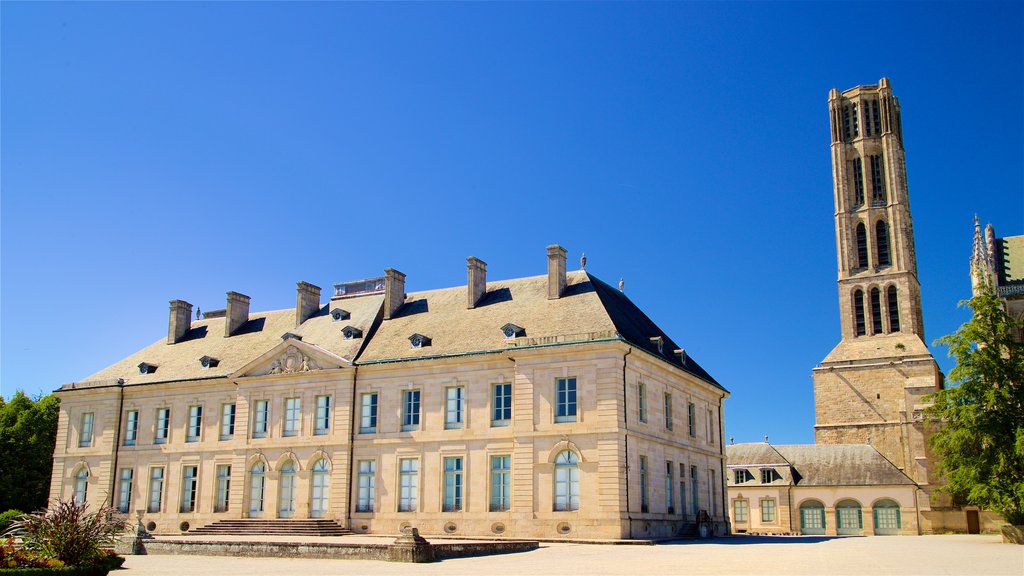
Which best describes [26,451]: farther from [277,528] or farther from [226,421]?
[277,528]

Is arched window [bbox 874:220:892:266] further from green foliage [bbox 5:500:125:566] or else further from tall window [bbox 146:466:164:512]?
green foliage [bbox 5:500:125:566]

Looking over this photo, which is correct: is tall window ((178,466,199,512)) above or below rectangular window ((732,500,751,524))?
above

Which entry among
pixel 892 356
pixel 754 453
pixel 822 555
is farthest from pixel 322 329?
pixel 892 356

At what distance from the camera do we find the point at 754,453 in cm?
5362

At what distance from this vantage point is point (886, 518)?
158 feet

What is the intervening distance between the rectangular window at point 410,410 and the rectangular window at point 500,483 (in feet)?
12.1

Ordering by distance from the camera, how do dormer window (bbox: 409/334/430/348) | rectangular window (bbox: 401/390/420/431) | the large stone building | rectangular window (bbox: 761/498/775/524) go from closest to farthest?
1. the large stone building
2. rectangular window (bbox: 401/390/420/431)
3. dormer window (bbox: 409/334/430/348)
4. rectangular window (bbox: 761/498/775/524)

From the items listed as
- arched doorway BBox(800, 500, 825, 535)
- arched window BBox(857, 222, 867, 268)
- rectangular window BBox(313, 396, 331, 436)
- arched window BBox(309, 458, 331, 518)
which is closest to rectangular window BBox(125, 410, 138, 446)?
rectangular window BBox(313, 396, 331, 436)

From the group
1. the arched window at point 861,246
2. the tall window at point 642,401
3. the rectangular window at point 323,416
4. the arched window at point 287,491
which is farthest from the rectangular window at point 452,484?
the arched window at point 861,246

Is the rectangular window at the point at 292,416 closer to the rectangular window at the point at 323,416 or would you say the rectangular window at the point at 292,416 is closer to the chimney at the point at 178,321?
the rectangular window at the point at 323,416

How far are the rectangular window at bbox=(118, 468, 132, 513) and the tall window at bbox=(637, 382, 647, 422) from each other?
22.8 m

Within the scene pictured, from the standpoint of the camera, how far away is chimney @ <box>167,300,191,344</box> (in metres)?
43.5

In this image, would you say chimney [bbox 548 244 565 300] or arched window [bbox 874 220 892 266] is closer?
chimney [bbox 548 244 565 300]

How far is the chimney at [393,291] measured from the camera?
1497 inches
